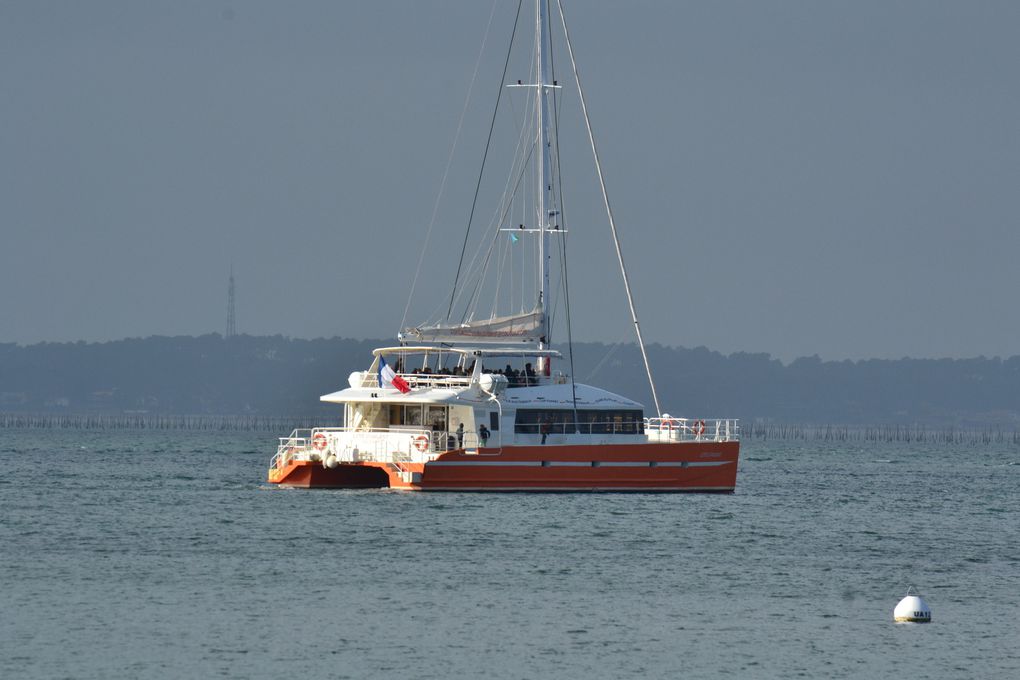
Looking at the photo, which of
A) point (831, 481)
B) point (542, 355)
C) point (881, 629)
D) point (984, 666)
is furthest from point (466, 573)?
point (831, 481)

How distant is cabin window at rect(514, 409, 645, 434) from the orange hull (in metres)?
0.95

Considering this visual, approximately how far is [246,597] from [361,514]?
17.7 metres

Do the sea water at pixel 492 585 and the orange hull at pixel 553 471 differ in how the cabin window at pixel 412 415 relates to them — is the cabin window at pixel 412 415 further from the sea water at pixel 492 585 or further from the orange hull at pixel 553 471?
the sea water at pixel 492 585

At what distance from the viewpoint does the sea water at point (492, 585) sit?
34.4m

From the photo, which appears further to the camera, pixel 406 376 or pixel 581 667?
pixel 406 376

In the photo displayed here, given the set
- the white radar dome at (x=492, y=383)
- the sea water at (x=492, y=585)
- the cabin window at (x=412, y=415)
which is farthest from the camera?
the cabin window at (x=412, y=415)

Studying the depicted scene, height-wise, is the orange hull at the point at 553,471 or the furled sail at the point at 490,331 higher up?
the furled sail at the point at 490,331

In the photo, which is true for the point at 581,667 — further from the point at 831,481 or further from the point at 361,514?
the point at 831,481

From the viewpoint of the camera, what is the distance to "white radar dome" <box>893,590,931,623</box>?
3909cm

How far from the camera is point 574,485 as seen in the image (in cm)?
6391

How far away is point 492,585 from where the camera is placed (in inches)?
1719

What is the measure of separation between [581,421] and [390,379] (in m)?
6.93

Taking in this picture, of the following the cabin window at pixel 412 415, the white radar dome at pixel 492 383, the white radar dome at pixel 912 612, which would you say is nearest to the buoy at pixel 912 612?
the white radar dome at pixel 912 612

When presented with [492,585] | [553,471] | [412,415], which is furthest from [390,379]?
[492,585]
